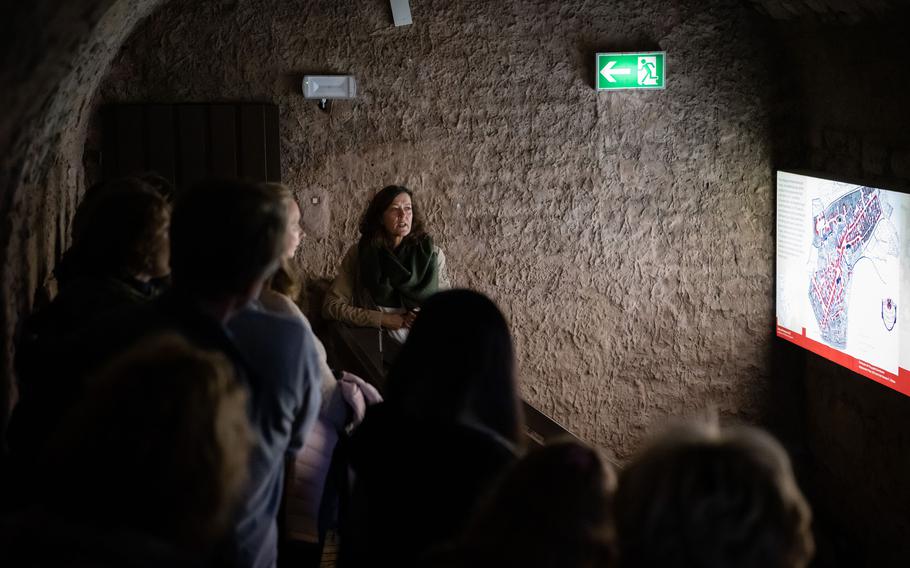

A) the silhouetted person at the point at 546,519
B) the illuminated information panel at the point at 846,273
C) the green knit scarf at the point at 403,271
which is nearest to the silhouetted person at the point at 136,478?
the silhouetted person at the point at 546,519

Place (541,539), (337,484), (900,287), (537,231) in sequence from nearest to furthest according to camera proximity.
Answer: (541,539) → (337,484) → (900,287) → (537,231)

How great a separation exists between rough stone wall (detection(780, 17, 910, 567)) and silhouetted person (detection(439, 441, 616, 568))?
3.35 metres

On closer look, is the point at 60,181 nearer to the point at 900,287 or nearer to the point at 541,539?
the point at 541,539

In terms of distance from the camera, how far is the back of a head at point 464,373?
66.4 inches

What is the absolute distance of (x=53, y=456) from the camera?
1.13 m

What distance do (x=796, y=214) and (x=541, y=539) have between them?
166 inches

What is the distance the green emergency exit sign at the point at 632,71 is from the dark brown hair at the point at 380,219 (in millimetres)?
1357

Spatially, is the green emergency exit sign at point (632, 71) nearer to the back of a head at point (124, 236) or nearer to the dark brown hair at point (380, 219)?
the dark brown hair at point (380, 219)

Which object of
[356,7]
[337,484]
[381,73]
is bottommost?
[337,484]

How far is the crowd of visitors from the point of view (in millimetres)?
1128

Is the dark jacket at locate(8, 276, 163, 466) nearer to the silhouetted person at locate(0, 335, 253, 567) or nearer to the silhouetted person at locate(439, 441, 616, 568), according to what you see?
the silhouetted person at locate(0, 335, 253, 567)

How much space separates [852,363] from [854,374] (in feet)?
0.68

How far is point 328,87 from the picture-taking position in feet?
15.9

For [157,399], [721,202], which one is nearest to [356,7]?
[721,202]
